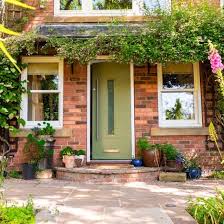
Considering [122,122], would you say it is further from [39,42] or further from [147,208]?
[147,208]

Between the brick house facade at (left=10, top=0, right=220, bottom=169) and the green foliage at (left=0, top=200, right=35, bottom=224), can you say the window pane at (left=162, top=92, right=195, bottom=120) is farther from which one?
the green foliage at (left=0, top=200, right=35, bottom=224)

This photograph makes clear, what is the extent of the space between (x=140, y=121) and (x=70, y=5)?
3.48 m

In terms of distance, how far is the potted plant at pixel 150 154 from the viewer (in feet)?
23.0

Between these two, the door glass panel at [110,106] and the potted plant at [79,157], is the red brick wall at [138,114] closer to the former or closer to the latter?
the potted plant at [79,157]

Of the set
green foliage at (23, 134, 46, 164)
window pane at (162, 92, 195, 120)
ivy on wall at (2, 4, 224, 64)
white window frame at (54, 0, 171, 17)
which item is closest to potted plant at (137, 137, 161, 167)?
window pane at (162, 92, 195, 120)

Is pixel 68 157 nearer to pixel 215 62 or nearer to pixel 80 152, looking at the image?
pixel 80 152

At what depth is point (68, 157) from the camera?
7062 mm

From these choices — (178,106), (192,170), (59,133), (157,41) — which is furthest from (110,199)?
(178,106)

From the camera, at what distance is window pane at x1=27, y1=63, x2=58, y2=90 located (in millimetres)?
7895

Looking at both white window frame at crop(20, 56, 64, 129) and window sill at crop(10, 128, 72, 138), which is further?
white window frame at crop(20, 56, 64, 129)

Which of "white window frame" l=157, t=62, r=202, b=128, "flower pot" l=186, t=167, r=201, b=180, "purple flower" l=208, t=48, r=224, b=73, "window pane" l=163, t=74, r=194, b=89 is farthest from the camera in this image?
"window pane" l=163, t=74, r=194, b=89

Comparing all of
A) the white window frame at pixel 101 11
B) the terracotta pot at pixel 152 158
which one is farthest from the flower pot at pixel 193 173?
the white window frame at pixel 101 11

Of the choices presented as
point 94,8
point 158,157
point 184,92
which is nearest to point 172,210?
point 158,157

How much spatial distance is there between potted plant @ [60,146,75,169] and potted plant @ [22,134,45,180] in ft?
1.47
